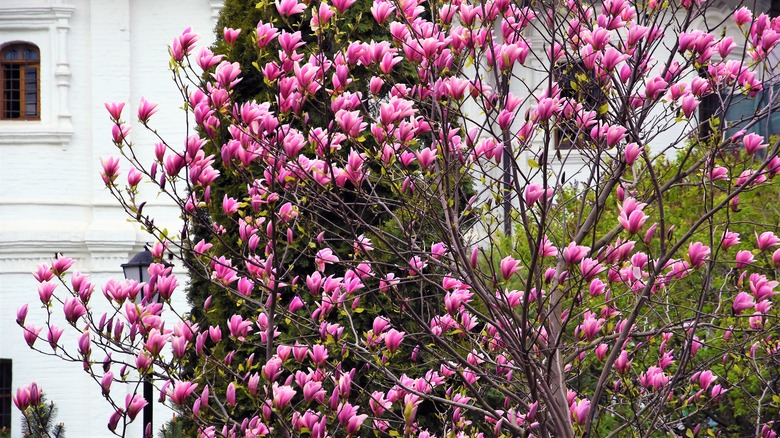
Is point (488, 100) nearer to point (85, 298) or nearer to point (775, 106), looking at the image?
point (775, 106)

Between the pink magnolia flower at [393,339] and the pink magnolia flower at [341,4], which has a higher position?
the pink magnolia flower at [341,4]

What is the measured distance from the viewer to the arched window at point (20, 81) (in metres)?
19.1

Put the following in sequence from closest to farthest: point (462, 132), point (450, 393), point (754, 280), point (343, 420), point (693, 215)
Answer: point (343, 420)
point (754, 280)
point (462, 132)
point (450, 393)
point (693, 215)

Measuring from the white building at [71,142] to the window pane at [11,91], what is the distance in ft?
0.12

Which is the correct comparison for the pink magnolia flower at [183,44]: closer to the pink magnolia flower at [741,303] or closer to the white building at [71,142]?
the pink magnolia flower at [741,303]

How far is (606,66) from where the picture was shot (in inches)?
158

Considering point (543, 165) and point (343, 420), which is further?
point (343, 420)

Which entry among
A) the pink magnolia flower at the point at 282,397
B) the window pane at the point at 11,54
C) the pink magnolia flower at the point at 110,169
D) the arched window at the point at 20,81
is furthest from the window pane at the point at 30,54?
the pink magnolia flower at the point at 282,397

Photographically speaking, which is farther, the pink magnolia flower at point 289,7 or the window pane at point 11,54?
the window pane at point 11,54

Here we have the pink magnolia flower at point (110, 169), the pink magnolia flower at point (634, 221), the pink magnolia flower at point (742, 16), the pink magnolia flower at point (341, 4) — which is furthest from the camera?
the pink magnolia flower at point (742, 16)

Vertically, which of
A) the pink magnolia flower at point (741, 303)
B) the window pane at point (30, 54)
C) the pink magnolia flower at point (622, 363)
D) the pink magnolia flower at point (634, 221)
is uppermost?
the window pane at point (30, 54)

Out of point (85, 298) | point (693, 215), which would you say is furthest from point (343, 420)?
point (693, 215)

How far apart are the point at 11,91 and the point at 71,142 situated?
5.28ft

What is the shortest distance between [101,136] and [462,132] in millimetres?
14611
